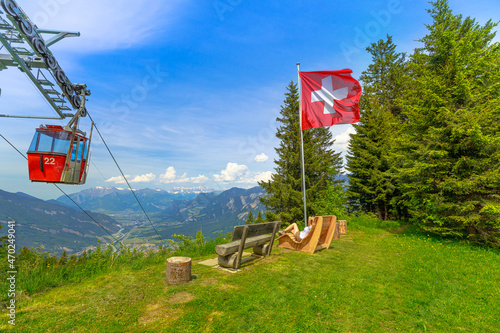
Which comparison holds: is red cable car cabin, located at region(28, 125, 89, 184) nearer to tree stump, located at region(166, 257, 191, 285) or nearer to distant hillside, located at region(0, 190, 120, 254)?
tree stump, located at region(166, 257, 191, 285)

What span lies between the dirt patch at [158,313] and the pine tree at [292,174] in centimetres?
1750

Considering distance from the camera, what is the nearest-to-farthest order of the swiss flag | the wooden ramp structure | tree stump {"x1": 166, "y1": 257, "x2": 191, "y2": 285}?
tree stump {"x1": 166, "y1": 257, "x2": 191, "y2": 285}
the wooden ramp structure
the swiss flag

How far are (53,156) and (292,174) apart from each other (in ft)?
60.6

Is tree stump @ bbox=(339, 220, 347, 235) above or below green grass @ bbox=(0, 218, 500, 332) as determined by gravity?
above

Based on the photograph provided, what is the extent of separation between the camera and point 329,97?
31.4ft

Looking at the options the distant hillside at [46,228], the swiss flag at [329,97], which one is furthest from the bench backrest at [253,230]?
the distant hillside at [46,228]

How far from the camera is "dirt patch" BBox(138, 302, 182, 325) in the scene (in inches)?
134

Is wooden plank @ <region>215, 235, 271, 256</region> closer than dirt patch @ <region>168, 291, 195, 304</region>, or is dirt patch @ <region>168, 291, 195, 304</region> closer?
dirt patch @ <region>168, 291, 195, 304</region>

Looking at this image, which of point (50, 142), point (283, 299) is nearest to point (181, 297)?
point (283, 299)

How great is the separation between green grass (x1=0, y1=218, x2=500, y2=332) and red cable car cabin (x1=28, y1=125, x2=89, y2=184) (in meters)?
5.18

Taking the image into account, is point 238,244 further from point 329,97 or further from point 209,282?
point 329,97

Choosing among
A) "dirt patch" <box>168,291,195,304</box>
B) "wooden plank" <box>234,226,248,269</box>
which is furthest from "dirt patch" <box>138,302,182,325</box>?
"wooden plank" <box>234,226,248,269</box>

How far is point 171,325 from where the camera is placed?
3.27 meters

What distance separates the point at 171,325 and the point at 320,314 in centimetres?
243
